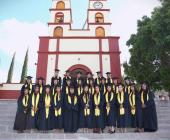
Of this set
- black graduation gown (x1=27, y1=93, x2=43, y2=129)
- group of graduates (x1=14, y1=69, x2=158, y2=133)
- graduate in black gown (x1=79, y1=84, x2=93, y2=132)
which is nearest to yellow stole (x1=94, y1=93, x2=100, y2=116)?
group of graduates (x1=14, y1=69, x2=158, y2=133)

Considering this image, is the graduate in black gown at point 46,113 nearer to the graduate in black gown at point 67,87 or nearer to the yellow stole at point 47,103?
the yellow stole at point 47,103

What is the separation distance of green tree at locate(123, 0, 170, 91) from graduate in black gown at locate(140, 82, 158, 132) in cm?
605

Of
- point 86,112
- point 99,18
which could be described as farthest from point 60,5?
point 86,112

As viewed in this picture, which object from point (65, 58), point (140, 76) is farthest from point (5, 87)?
point (140, 76)

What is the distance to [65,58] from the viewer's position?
1952 cm

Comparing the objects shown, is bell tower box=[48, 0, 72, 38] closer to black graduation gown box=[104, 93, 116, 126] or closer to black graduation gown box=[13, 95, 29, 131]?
black graduation gown box=[13, 95, 29, 131]

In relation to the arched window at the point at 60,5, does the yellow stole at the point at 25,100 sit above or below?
below

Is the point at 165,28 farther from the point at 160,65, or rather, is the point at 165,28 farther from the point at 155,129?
the point at 155,129

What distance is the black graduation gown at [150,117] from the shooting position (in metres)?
8.16

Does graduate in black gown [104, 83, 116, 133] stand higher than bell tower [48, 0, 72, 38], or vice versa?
bell tower [48, 0, 72, 38]

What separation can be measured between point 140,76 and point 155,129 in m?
8.47

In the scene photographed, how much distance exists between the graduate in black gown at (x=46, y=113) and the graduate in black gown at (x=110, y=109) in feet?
5.41

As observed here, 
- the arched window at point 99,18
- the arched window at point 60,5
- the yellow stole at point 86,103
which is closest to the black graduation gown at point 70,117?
the yellow stole at point 86,103

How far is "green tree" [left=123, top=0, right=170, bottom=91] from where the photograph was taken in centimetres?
1444
